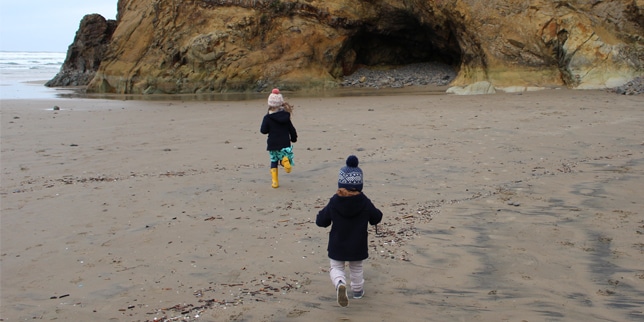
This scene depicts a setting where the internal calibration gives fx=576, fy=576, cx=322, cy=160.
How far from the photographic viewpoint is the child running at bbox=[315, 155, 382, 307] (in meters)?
3.81

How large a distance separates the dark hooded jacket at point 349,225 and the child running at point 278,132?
10.4ft

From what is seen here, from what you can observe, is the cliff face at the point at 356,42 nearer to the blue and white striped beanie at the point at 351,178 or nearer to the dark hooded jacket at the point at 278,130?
the dark hooded jacket at the point at 278,130

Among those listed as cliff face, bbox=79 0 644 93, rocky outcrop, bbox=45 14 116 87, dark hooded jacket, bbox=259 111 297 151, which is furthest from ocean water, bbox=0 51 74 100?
dark hooded jacket, bbox=259 111 297 151

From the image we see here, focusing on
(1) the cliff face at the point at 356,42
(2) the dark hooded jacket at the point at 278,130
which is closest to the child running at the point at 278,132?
(2) the dark hooded jacket at the point at 278,130

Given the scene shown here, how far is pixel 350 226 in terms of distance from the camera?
3.87 m

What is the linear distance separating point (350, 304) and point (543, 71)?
16931mm

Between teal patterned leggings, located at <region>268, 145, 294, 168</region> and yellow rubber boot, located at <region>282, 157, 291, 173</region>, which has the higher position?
teal patterned leggings, located at <region>268, 145, 294, 168</region>

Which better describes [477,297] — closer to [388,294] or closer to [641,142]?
[388,294]

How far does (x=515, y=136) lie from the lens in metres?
9.38

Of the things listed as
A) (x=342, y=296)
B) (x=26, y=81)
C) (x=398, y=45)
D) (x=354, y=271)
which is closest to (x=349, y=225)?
(x=354, y=271)

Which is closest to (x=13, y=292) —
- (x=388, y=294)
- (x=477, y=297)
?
(x=388, y=294)

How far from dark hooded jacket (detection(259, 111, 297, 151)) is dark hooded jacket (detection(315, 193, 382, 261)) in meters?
A: 3.21

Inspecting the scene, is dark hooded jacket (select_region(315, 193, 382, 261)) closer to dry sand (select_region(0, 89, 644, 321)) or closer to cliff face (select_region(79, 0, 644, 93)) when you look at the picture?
dry sand (select_region(0, 89, 644, 321))

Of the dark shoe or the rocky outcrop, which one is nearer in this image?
the dark shoe
